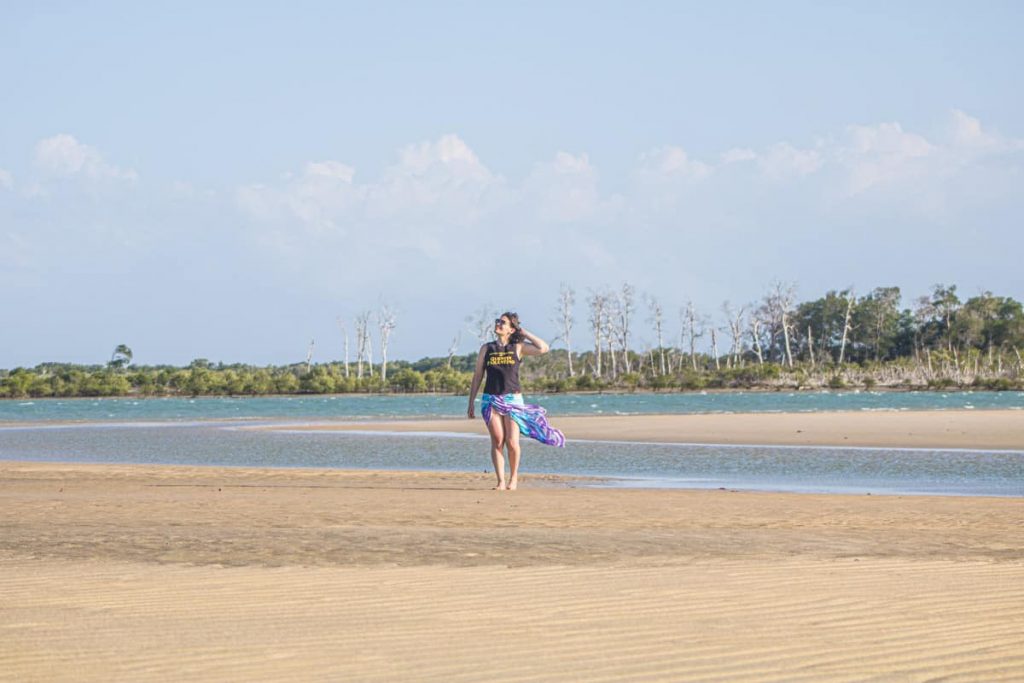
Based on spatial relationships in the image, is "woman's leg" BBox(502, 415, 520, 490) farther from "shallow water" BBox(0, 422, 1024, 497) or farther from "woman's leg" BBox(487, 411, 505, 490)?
"shallow water" BBox(0, 422, 1024, 497)

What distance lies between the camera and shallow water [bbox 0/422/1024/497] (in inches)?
721

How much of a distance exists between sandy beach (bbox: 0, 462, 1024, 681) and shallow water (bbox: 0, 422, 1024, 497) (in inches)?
177

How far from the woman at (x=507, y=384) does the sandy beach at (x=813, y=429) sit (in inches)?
593

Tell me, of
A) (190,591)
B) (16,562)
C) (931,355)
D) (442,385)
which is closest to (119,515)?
(16,562)

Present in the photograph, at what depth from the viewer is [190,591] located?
7.81 meters

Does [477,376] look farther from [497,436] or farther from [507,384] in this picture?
[497,436]

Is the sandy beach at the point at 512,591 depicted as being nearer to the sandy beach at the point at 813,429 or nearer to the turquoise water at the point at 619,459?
the turquoise water at the point at 619,459

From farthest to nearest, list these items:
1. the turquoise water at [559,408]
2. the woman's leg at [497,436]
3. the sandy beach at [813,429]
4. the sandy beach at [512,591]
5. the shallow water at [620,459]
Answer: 1. the turquoise water at [559,408]
2. the sandy beach at [813,429]
3. the shallow water at [620,459]
4. the woman's leg at [497,436]
5. the sandy beach at [512,591]

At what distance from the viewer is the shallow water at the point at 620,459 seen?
60.1 feet

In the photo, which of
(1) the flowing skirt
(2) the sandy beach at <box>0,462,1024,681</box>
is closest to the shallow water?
(1) the flowing skirt

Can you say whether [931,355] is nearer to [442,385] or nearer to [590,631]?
[442,385]

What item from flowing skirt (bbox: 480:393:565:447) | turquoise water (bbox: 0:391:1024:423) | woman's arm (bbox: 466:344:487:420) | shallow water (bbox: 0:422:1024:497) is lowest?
shallow water (bbox: 0:422:1024:497)

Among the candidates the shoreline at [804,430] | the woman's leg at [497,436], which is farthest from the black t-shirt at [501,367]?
the shoreline at [804,430]

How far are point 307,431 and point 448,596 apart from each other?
32212mm
